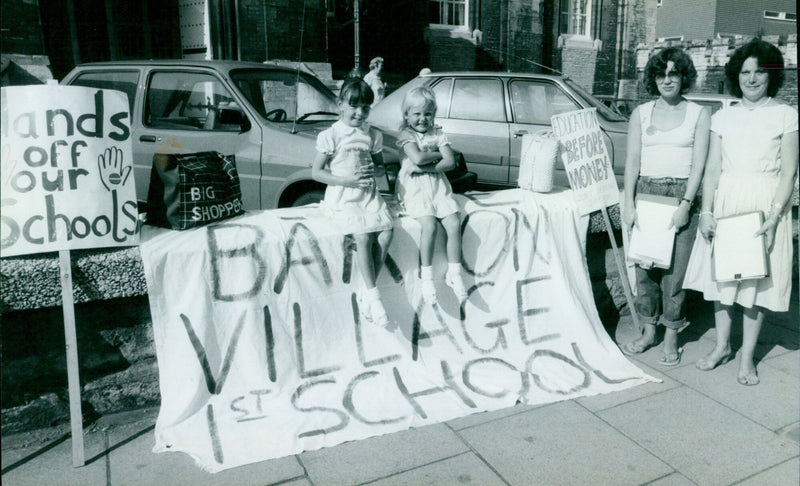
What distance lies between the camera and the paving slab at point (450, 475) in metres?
2.91

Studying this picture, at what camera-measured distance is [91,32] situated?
13.9 metres

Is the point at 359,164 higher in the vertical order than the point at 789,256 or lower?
higher

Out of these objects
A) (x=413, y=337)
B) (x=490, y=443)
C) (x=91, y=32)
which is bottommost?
(x=490, y=443)

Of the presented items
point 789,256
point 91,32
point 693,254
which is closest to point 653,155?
point 693,254

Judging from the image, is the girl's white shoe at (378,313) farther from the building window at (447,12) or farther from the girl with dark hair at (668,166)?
the building window at (447,12)

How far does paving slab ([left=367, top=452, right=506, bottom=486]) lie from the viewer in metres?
2.91

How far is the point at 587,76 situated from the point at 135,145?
18.3 metres

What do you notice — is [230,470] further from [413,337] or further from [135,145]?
[135,145]

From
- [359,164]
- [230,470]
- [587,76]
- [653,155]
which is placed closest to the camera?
[230,470]

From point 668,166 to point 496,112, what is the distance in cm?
379

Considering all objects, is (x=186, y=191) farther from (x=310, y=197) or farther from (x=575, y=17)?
(x=575, y=17)

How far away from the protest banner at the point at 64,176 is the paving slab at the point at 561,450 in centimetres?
201

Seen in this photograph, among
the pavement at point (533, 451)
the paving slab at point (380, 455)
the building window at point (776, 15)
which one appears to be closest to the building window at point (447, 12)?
the pavement at point (533, 451)

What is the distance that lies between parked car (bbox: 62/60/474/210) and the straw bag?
1.17m
